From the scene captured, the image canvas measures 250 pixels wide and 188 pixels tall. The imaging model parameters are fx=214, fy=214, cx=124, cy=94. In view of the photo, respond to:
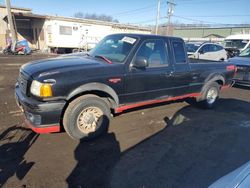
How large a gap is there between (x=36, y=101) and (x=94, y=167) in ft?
4.64

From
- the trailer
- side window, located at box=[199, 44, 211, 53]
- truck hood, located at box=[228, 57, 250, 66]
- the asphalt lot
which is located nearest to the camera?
the asphalt lot

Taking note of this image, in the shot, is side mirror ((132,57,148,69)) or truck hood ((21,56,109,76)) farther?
side mirror ((132,57,148,69))

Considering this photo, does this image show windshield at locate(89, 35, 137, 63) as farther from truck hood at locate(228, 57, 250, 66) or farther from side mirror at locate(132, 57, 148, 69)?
truck hood at locate(228, 57, 250, 66)

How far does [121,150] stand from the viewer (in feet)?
12.5

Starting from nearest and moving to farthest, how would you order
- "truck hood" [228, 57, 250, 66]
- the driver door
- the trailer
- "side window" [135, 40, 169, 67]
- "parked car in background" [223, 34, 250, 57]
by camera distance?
A: the driver door → "side window" [135, 40, 169, 67] → "truck hood" [228, 57, 250, 66] → "parked car in background" [223, 34, 250, 57] → the trailer

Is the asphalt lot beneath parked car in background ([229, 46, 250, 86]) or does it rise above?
beneath

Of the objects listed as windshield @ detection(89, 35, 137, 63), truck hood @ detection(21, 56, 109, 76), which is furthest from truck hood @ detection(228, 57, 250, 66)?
truck hood @ detection(21, 56, 109, 76)

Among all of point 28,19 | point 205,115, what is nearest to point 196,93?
point 205,115

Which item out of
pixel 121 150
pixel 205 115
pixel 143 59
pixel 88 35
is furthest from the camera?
pixel 88 35

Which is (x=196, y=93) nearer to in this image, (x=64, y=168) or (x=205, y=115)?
(x=205, y=115)

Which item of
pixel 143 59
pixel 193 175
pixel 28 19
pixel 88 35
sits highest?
pixel 28 19

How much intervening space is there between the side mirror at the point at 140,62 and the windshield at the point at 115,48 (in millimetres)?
247

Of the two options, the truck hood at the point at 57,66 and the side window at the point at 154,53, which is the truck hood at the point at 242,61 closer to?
the side window at the point at 154,53

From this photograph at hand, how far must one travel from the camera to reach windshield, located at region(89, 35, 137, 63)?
442cm
